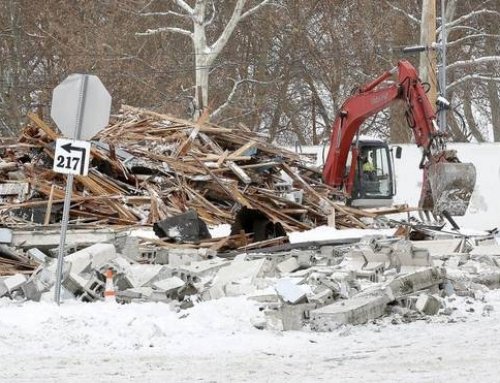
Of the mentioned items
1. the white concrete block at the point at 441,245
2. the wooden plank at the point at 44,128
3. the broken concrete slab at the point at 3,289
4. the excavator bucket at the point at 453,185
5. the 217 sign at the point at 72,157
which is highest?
the wooden plank at the point at 44,128

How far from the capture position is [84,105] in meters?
11.8

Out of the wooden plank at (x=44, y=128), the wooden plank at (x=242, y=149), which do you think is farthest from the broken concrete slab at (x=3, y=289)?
the wooden plank at (x=242, y=149)

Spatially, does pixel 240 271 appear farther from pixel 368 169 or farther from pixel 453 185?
pixel 368 169

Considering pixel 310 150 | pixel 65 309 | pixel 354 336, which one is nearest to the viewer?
pixel 354 336

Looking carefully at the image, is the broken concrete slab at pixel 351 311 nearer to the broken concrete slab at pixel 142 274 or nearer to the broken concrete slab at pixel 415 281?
the broken concrete slab at pixel 415 281

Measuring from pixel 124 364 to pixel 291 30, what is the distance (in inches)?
1440

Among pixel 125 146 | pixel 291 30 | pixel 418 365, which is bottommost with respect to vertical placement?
pixel 418 365

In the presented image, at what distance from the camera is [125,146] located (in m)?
21.3

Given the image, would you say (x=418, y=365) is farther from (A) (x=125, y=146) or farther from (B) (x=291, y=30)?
(B) (x=291, y=30)

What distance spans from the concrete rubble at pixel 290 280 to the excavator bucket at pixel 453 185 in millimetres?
3748

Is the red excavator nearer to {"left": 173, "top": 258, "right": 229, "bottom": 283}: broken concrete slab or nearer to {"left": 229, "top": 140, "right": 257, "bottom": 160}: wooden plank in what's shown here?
{"left": 229, "top": 140, "right": 257, "bottom": 160}: wooden plank

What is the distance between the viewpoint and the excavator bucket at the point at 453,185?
19500 millimetres

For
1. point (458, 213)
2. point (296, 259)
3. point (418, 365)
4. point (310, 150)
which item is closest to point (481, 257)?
point (296, 259)

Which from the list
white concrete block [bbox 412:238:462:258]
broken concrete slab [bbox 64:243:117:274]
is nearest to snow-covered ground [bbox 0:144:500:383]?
broken concrete slab [bbox 64:243:117:274]
